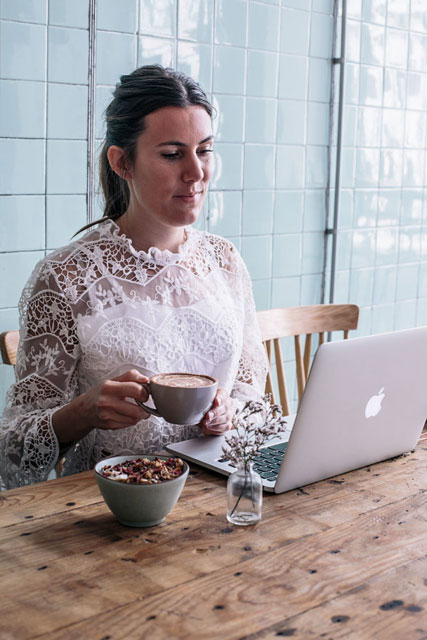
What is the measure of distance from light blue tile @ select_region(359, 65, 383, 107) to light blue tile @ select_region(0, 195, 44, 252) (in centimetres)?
153

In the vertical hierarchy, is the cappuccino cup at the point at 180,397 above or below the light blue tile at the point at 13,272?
below

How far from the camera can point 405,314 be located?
366cm

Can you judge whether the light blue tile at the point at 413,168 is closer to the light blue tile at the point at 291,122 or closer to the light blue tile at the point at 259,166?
the light blue tile at the point at 291,122

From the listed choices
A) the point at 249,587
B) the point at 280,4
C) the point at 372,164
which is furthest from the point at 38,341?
the point at 372,164

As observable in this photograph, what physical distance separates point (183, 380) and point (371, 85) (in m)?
2.32

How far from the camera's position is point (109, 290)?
1.65m

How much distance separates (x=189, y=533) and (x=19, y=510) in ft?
0.88

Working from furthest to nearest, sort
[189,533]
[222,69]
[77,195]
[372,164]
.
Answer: [372,164] < [222,69] < [77,195] < [189,533]

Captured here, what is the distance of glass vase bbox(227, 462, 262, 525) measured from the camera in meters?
1.14

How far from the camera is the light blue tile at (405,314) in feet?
11.8

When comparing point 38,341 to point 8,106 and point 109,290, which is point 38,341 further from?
point 8,106

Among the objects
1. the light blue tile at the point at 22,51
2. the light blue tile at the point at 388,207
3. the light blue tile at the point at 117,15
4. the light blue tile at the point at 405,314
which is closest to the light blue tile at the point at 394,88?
the light blue tile at the point at 388,207

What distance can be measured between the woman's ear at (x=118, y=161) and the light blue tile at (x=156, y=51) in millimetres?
853

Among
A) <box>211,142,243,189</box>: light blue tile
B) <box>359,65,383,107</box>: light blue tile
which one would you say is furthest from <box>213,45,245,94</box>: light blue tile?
<box>359,65,383,107</box>: light blue tile
